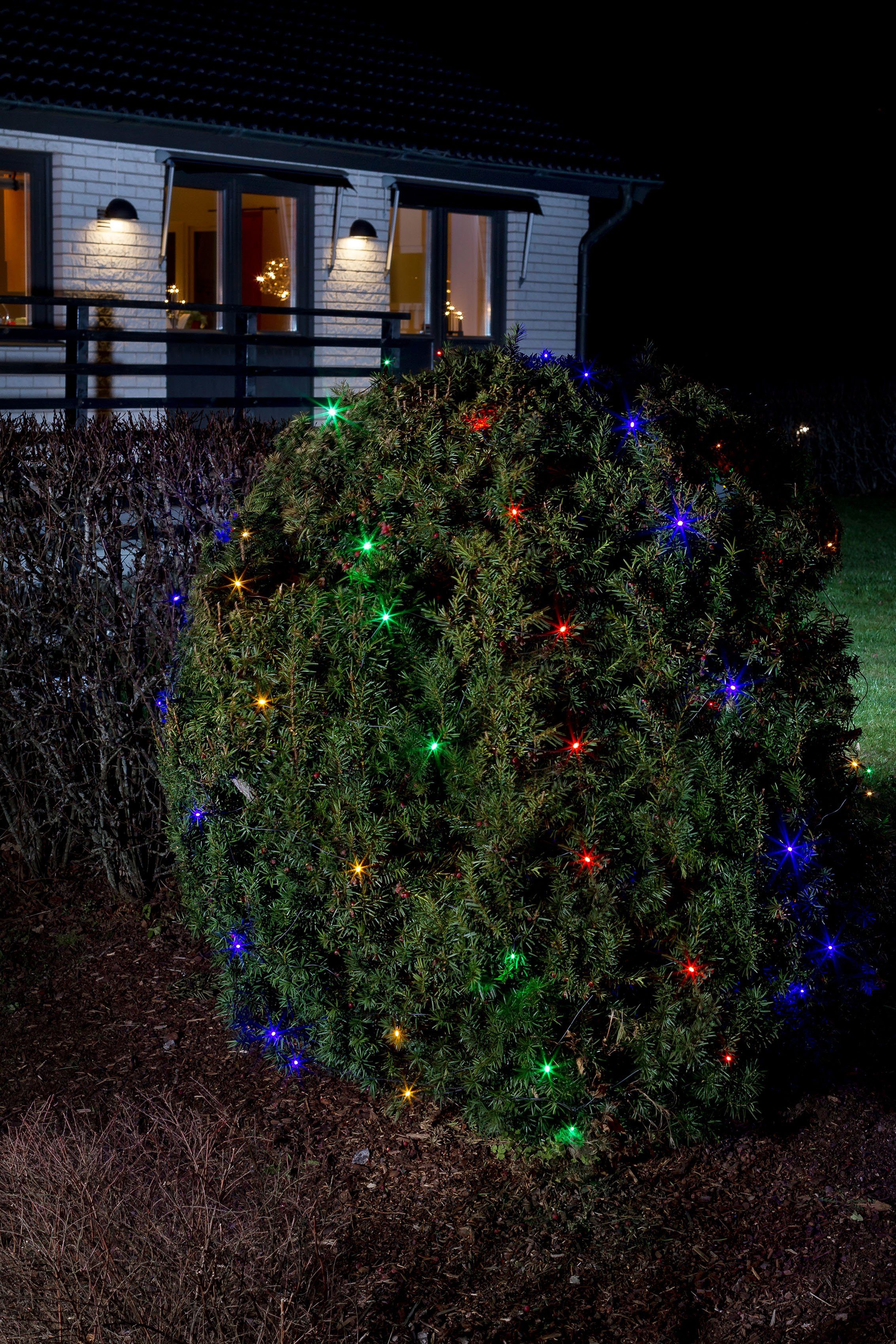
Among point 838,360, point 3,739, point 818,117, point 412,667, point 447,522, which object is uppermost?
point 818,117

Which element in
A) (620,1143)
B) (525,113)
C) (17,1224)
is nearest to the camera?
(17,1224)

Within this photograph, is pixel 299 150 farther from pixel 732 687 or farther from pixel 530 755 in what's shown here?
pixel 530 755

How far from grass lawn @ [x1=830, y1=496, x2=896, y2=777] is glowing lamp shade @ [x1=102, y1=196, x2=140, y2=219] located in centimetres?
759

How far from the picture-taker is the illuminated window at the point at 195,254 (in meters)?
14.9

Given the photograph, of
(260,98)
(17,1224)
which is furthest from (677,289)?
(17,1224)

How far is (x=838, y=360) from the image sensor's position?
35.2 m

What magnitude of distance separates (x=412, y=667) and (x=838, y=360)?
34203 millimetres

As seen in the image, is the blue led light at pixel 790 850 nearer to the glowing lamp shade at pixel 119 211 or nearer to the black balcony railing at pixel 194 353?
the black balcony railing at pixel 194 353

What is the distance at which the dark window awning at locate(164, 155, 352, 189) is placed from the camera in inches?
559

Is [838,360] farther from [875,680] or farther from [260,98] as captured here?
[875,680]

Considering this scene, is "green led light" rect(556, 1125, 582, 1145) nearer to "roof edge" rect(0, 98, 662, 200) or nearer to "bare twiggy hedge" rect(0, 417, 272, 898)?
"bare twiggy hedge" rect(0, 417, 272, 898)

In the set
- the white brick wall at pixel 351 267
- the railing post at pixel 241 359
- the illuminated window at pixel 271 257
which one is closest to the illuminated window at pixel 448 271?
the white brick wall at pixel 351 267

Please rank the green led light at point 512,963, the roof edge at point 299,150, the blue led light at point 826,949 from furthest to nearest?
the roof edge at point 299,150
the blue led light at point 826,949
the green led light at point 512,963

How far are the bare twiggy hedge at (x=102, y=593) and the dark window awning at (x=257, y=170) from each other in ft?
32.7
